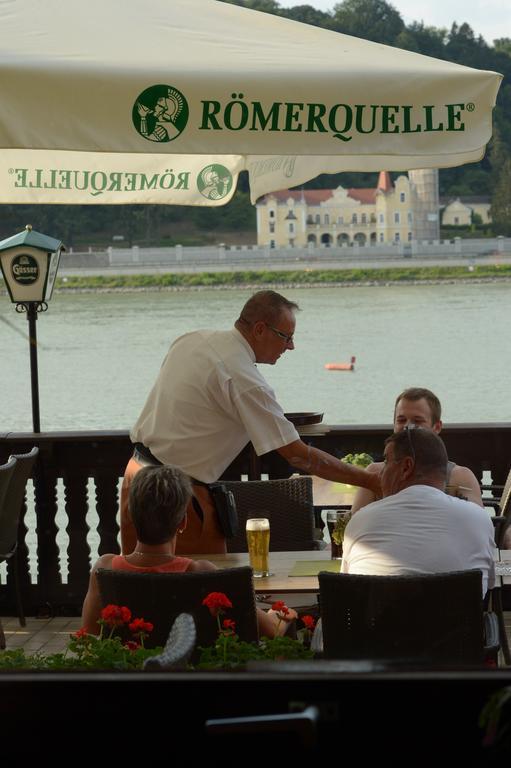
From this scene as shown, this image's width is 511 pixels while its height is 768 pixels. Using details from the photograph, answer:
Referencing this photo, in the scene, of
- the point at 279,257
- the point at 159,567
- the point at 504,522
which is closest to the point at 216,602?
the point at 159,567

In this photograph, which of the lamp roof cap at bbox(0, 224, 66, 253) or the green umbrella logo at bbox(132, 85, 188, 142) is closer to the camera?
the green umbrella logo at bbox(132, 85, 188, 142)

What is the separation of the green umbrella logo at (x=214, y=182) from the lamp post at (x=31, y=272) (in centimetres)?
170

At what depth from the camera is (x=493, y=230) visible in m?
62.8

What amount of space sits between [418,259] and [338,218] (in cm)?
1309

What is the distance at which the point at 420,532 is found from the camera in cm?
247

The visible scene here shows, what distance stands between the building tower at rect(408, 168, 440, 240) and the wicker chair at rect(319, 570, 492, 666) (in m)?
58.1

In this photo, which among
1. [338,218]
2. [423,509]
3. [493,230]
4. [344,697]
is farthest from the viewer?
[338,218]

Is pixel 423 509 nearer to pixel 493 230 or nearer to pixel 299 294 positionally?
pixel 299 294

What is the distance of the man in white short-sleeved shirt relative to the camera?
3.17 meters

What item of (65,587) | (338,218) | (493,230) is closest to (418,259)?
(493,230)

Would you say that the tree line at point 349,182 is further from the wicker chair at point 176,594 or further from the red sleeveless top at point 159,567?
the wicker chair at point 176,594

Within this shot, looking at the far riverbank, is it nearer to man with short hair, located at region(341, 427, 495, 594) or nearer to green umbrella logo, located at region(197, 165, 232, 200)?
green umbrella logo, located at region(197, 165, 232, 200)

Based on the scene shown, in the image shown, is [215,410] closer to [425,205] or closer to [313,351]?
[313,351]

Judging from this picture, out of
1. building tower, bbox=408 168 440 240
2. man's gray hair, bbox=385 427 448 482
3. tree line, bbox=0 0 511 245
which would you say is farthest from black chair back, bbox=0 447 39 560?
building tower, bbox=408 168 440 240
